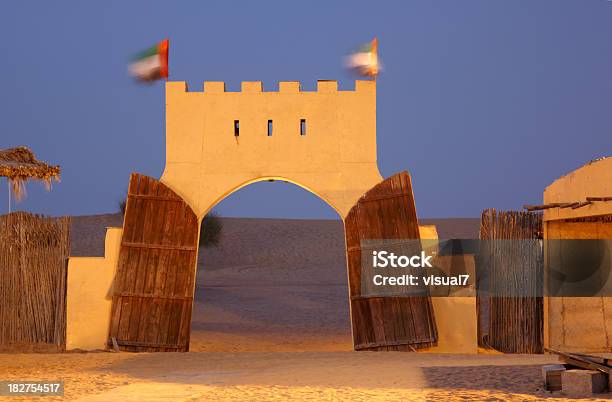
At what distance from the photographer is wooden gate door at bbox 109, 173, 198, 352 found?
14.8 meters

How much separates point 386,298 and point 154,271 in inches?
154

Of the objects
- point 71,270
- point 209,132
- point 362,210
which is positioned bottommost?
point 71,270

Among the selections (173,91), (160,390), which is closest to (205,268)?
(173,91)

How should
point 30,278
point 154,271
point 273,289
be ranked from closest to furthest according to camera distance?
point 154,271
point 30,278
point 273,289

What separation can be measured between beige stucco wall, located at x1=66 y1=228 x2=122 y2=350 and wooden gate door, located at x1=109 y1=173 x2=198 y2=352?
9.2 inches

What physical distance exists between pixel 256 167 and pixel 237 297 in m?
15.8

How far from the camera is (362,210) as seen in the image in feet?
49.1

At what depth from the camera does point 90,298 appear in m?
15.0

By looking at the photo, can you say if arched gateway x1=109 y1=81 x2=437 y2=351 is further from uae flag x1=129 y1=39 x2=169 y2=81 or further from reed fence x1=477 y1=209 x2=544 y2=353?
reed fence x1=477 y1=209 x2=544 y2=353

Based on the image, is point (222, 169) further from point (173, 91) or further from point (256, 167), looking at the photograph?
point (173, 91)

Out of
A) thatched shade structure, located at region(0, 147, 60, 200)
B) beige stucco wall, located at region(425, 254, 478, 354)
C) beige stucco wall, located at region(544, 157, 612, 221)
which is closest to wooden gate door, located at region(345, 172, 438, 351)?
beige stucco wall, located at region(425, 254, 478, 354)

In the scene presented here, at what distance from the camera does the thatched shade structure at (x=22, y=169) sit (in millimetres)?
13273

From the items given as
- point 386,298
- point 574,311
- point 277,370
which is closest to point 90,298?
point 277,370

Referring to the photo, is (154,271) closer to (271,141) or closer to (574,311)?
(271,141)
